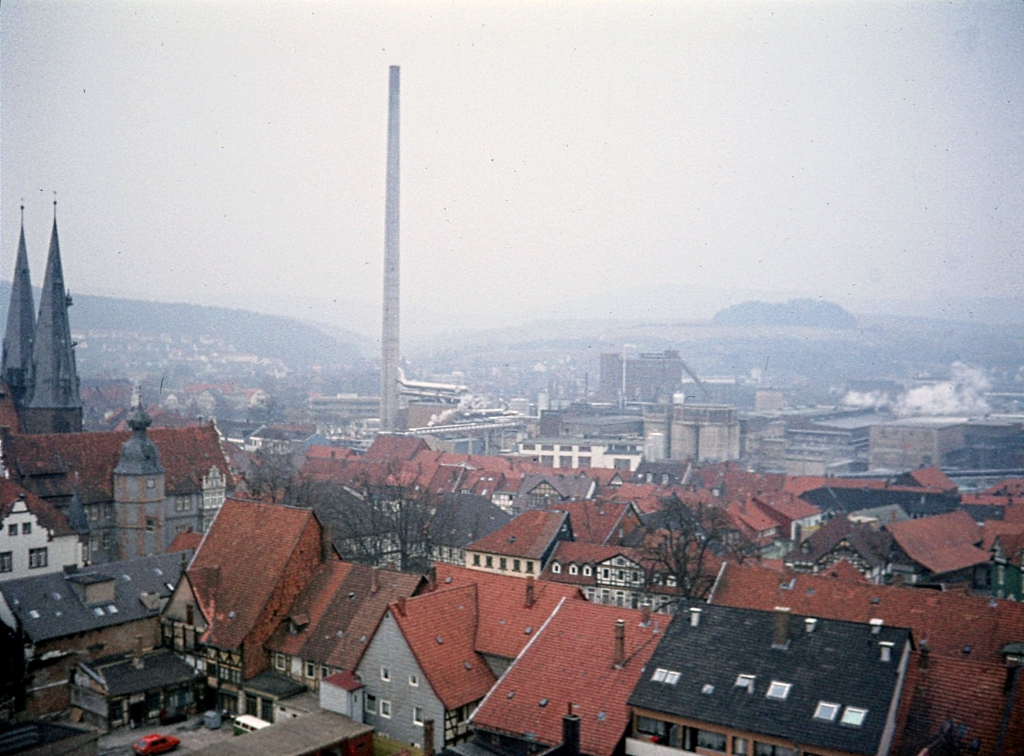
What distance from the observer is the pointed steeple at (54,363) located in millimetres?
39219

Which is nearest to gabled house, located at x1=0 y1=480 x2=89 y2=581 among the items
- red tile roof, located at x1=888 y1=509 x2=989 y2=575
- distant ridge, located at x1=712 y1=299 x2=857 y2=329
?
red tile roof, located at x1=888 y1=509 x2=989 y2=575

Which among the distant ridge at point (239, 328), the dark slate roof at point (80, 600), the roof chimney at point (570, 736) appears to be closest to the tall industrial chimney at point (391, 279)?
the distant ridge at point (239, 328)

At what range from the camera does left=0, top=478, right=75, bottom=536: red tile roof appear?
25.5 m

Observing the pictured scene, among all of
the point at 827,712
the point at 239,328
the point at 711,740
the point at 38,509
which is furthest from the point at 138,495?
the point at 239,328

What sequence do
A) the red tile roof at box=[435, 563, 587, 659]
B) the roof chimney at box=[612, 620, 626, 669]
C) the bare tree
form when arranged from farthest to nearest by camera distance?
the bare tree, the red tile roof at box=[435, 563, 587, 659], the roof chimney at box=[612, 620, 626, 669]

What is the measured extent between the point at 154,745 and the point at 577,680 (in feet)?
28.1

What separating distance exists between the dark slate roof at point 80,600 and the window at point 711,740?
14.2 m

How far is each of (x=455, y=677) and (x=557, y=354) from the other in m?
170

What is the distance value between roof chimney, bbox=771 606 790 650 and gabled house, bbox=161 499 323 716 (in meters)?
10.6

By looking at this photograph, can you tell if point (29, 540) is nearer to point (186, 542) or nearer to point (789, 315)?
point (186, 542)

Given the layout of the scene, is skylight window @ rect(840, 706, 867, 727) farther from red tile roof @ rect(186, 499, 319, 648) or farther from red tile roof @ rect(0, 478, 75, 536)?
red tile roof @ rect(0, 478, 75, 536)

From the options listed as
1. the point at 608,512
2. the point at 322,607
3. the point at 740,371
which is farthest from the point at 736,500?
the point at 740,371

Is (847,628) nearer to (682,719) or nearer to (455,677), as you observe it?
(682,719)

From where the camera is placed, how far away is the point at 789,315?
539 feet
